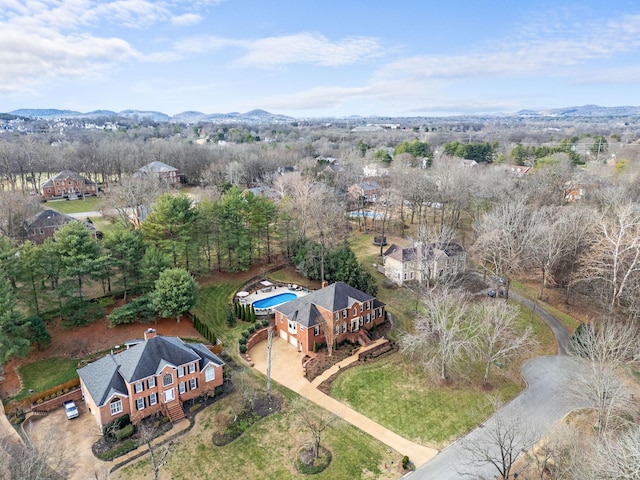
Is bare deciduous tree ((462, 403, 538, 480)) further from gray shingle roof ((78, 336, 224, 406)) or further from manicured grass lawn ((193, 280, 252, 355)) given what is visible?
manicured grass lawn ((193, 280, 252, 355))

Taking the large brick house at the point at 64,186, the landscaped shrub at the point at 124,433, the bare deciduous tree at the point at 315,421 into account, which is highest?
the large brick house at the point at 64,186

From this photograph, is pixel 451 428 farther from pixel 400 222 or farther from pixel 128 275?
pixel 400 222

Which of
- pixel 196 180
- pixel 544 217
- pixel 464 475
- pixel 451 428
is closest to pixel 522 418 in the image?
pixel 451 428


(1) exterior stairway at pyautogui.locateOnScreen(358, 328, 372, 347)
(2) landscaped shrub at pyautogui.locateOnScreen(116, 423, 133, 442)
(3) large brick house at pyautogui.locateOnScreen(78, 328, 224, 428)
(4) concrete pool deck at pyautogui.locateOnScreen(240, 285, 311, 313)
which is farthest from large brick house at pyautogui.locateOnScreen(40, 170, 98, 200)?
(1) exterior stairway at pyautogui.locateOnScreen(358, 328, 372, 347)

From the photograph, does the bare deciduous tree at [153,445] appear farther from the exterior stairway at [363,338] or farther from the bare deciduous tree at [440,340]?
the bare deciduous tree at [440,340]

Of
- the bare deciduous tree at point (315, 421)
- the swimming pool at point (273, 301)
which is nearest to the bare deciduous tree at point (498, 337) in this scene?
the bare deciduous tree at point (315, 421)

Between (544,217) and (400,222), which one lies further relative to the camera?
(400,222)
